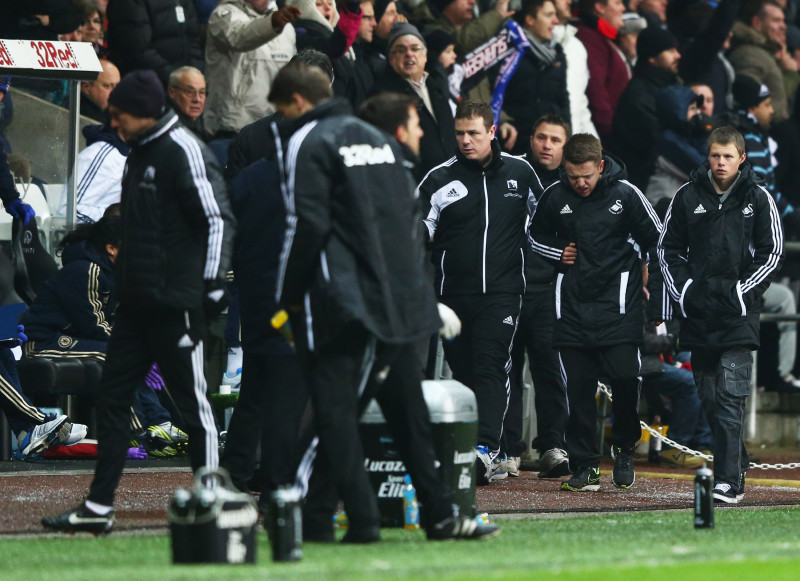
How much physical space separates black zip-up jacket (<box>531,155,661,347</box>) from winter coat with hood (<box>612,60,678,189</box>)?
4268mm

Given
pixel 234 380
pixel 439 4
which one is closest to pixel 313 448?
pixel 234 380

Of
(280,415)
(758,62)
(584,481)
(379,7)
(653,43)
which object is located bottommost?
(584,481)

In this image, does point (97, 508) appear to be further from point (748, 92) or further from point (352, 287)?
point (748, 92)

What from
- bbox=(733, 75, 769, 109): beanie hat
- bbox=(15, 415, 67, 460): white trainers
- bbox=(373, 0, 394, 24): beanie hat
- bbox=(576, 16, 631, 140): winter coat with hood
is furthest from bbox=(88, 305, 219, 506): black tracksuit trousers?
bbox=(733, 75, 769, 109): beanie hat

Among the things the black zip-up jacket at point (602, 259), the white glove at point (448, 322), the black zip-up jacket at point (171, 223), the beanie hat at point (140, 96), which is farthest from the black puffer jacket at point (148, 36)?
the white glove at point (448, 322)

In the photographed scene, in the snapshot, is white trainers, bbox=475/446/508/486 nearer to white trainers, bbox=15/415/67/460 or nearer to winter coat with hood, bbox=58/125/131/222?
white trainers, bbox=15/415/67/460

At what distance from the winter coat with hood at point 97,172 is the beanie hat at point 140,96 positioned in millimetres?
4937

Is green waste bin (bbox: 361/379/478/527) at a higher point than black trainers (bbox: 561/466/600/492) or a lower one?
higher

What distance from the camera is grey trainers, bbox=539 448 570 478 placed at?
11680 millimetres

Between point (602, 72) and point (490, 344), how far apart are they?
17.6ft

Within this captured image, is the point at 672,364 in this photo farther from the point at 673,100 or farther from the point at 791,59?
the point at 791,59

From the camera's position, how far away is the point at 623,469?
35.5ft

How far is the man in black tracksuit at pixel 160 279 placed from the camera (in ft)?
24.7

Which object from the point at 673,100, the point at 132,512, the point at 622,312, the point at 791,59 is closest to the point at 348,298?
the point at 132,512
